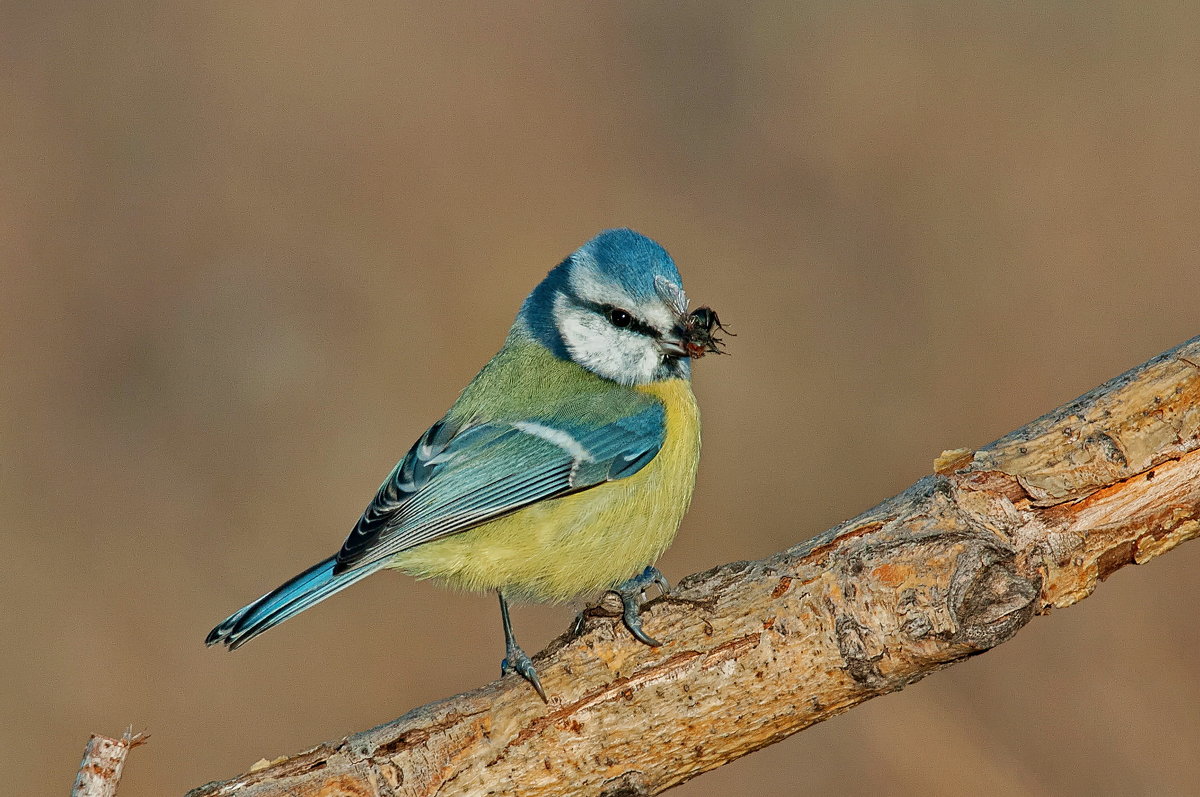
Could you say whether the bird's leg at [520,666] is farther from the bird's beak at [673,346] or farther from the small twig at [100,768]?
the bird's beak at [673,346]

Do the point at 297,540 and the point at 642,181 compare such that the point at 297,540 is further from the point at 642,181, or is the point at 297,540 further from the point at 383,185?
the point at 642,181

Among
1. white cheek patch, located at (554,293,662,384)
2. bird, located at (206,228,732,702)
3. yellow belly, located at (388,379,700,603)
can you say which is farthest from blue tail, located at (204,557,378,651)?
white cheek patch, located at (554,293,662,384)

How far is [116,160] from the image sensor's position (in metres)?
8.66

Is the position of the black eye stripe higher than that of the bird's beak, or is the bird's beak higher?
the black eye stripe

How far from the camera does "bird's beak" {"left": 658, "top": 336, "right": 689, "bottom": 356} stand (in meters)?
3.93

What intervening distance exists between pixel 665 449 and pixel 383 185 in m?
5.51

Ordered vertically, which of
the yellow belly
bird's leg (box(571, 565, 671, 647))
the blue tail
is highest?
the yellow belly

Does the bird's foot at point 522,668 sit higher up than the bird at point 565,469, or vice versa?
the bird at point 565,469

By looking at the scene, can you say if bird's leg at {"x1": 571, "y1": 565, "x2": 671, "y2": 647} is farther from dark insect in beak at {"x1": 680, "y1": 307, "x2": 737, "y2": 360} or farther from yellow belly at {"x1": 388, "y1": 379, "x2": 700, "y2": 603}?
dark insect in beak at {"x1": 680, "y1": 307, "x2": 737, "y2": 360}

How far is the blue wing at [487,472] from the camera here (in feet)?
11.6

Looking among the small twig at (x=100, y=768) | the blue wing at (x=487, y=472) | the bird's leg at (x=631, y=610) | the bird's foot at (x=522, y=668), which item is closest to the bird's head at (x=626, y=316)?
the blue wing at (x=487, y=472)

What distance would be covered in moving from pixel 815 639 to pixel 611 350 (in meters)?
1.35

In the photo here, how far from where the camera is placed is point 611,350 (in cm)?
401

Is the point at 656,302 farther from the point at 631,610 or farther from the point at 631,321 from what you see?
the point at 631,610
